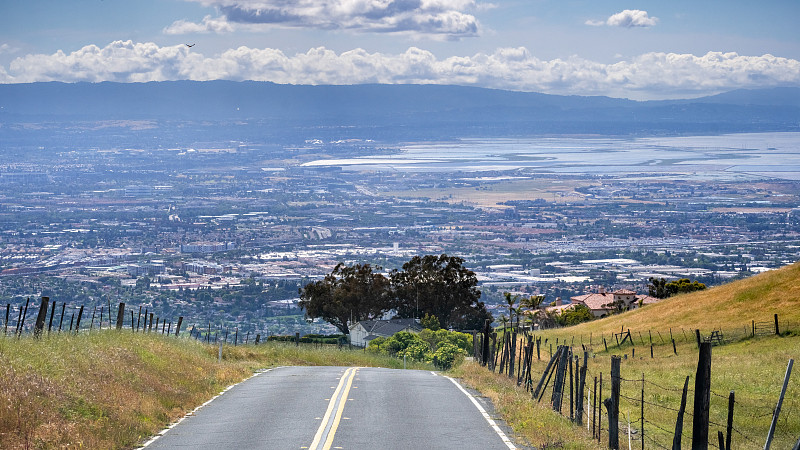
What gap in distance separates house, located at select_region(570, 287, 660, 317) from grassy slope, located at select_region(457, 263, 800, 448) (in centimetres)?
4444

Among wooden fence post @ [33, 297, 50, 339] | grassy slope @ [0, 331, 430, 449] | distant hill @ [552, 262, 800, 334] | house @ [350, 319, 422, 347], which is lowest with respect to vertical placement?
house @ [350, 319, 422, 347]

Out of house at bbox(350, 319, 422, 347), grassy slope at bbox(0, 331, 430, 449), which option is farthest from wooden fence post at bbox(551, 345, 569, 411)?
house at bbox(350, 319, 422, 347)

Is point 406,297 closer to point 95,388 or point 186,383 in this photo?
point 186,383

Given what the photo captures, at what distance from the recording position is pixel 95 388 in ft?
63.9

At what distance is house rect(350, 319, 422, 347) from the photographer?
78.9m

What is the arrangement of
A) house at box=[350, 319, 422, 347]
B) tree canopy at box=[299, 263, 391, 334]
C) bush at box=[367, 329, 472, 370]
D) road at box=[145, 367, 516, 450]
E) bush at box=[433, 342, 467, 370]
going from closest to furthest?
1. road at box=[145, 367, 516, 450]
2. bush at box=[433, 342, 467, 370]
3. bush at box=[367, 329, 472, 370]
4. house at box=[350, 319, 422, 347]
5. tree canopy at box=[299, 263, 391, 334]

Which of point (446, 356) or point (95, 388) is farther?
point (446, 356)

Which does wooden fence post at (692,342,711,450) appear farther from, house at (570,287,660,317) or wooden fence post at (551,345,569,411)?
house at (570,287,660,317)

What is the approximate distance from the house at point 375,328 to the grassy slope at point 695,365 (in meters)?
14.2

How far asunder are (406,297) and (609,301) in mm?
39796

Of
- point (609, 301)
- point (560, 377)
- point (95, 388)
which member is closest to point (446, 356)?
point (560, 377)

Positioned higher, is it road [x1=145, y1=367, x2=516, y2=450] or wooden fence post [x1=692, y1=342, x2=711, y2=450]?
wooden fence post [x1=692, y1=342, x2=711, y2=450]

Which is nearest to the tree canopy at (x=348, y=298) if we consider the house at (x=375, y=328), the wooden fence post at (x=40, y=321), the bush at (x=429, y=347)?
the house at (x=375, y=328)

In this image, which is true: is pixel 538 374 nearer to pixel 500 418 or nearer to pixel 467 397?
pixel 467 397
